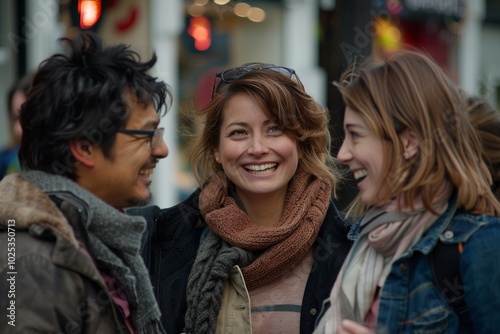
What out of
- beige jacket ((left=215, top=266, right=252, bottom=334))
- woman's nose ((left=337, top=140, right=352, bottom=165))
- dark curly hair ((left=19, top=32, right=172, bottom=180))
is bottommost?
beige jacket ((left=215, top=266, right=252, bottom=334))

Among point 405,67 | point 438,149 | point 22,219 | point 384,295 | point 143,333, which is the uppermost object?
point 405,67

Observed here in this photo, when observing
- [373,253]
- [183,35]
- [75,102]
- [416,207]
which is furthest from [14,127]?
[183,35]

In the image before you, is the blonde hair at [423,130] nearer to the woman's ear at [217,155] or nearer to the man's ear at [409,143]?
the man's ear at [409,143]

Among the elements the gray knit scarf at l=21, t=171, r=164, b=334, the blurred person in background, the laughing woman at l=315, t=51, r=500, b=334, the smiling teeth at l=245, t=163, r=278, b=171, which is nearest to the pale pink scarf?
the laughing woman at l=315, t=51, r=500, b=334

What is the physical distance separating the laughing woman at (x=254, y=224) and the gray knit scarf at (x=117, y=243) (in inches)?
18.6

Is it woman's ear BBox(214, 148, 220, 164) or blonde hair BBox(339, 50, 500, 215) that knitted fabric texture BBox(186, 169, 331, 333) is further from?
blonde hair BBox(339, 50, 500, 215)

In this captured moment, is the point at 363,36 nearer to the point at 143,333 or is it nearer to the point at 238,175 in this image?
the point at 238,175

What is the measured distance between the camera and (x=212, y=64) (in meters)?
8.89

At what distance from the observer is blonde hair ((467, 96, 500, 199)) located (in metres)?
3.20

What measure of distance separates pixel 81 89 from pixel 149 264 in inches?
37.2

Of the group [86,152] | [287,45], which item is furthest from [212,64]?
[86,152]

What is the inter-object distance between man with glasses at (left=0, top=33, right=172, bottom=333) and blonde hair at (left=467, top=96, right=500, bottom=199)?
4.25 ft

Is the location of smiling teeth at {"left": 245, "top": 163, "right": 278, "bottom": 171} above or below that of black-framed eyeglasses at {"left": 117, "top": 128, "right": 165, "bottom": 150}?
below

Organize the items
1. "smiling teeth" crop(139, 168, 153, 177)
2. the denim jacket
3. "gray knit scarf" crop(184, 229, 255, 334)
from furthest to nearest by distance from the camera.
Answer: "gray knit scarf" crop(184, 229, 255, 334) < "smiling teeth" crop(139, 168, 153, 177) < the denim jacket
